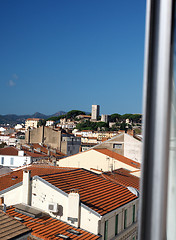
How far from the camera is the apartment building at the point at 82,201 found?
8883mm

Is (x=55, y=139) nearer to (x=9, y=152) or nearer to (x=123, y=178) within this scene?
(x=9, y=152)

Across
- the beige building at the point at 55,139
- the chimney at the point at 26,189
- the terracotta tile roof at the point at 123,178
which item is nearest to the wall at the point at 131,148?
the terracotta tile roof at the point at 123,178

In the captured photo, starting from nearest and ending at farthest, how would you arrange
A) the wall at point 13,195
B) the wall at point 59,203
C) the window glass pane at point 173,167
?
the window glass pane at point 173,167 < the wall at point 59,203 < the wall at point 13,195

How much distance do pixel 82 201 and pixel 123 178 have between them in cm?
501

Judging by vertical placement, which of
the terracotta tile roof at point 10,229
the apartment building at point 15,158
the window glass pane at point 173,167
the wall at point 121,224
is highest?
the window glass pane at point 173,167

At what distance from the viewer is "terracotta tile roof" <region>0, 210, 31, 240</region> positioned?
186 inches

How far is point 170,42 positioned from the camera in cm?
76

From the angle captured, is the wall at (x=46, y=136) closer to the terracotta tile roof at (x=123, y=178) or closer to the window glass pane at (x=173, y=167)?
the terracotta tile roof at (x=123, y=178)

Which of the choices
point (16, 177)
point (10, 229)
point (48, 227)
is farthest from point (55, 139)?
point (10, 229)

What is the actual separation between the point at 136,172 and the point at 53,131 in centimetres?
2723

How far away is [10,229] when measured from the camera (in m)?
4.92

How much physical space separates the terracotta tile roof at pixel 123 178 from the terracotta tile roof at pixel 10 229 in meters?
8.14

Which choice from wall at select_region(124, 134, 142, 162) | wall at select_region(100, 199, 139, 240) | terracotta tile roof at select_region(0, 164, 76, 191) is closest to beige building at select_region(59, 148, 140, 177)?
terracotta tile roof at select_region(0, 164, 76, 191)

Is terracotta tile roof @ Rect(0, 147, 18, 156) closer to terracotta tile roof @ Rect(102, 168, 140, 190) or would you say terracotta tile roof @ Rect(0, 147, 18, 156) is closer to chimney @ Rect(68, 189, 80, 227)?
terracotta tile roof @ Rect(102, 168, 140, 190)
